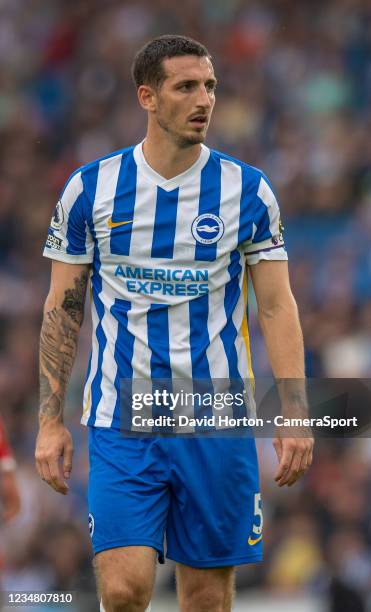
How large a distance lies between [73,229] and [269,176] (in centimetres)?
628

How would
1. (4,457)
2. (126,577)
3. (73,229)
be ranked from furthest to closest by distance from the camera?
(4,457), (73,229), (126,577)

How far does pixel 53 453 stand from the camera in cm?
466

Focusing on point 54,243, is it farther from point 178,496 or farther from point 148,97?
point 178,496

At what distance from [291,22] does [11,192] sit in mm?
3202

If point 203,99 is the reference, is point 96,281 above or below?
below

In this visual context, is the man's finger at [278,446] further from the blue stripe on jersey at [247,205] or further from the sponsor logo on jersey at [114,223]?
the sponsor logo on jersey at [114,223]

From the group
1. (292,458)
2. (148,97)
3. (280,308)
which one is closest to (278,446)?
(292,458)

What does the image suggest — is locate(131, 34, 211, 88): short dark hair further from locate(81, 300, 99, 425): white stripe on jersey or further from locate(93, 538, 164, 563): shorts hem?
locate(93, 538, 164, 563): shorts hem

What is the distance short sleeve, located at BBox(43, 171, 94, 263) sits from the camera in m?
4.83

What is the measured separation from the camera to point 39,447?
469 cm

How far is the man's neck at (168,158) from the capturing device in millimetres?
4879

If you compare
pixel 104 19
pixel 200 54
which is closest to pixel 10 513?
pixel 200 54

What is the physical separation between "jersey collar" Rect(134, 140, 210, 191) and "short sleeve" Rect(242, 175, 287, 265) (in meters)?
0.25

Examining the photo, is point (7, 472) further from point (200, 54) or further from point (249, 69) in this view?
point (249, 69)
